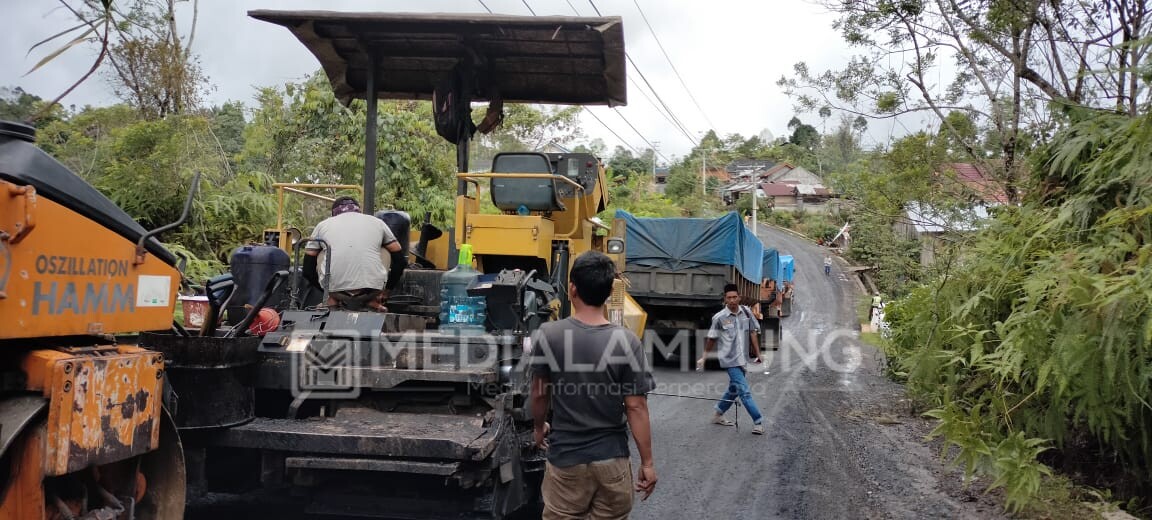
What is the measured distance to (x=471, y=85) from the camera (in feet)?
23.8

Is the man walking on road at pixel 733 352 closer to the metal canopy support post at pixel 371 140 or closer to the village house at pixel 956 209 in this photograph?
the village house at pixel 956 209

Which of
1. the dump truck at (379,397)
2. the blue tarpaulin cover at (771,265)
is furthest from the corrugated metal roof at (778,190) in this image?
the dump truck at (379,397)

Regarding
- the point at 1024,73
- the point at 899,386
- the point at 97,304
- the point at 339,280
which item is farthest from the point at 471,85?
the point at 899,386

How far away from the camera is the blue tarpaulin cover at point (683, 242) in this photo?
573 inches

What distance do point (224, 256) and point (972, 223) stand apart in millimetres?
9919

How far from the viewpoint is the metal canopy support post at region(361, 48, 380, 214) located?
666cm

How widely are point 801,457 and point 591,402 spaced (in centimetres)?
483

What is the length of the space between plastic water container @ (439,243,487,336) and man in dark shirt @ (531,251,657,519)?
5.98 feet

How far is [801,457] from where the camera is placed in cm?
756

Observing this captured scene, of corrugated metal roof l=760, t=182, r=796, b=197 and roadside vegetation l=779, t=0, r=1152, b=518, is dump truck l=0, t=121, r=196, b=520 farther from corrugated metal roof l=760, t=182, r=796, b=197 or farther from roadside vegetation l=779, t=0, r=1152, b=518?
corrugated metal roof l=760, t=182, r=796, b=197

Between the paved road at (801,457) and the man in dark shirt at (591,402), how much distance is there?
7.88ft

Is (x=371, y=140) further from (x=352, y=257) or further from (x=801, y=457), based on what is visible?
(x=801, y=457)

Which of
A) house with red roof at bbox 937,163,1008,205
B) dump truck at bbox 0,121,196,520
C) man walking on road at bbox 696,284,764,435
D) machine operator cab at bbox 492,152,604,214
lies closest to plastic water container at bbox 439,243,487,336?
machine operator cab at bbox 492,152,604,214

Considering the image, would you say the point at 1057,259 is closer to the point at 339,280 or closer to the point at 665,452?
the point at 665,452
